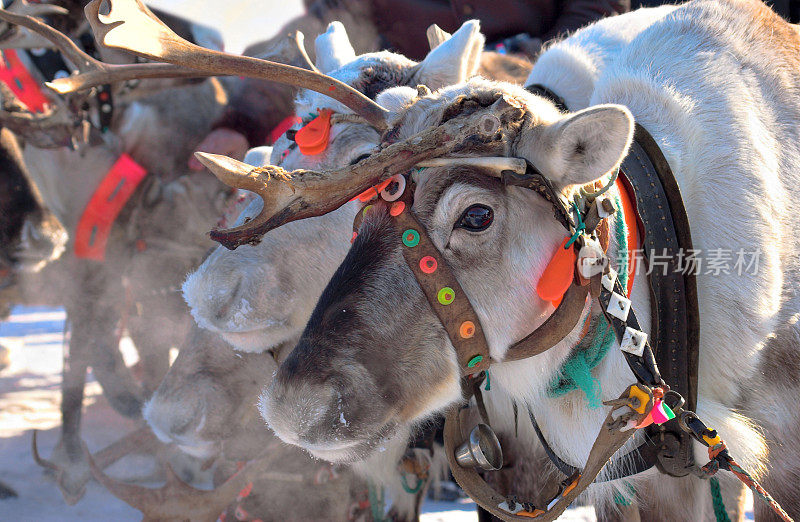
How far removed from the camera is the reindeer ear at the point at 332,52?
2.65m

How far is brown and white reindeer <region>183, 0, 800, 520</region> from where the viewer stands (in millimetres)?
1459

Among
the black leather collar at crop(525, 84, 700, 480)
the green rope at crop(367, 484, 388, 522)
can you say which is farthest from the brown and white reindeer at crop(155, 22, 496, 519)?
the black leather collar at crop(525, 84, 700, 480)

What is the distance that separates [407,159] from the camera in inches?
57.8

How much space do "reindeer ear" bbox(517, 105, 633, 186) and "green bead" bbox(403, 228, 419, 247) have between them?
0.28 meters

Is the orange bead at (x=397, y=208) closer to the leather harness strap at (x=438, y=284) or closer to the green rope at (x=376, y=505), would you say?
the leather harness strap at (x=438, y=284)

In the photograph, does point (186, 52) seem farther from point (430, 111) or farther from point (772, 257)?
point (772, 257)

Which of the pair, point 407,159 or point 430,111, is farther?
point 430,111

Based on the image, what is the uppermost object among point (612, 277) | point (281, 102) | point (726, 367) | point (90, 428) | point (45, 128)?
point (612, 277)

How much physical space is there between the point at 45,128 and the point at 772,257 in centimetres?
339

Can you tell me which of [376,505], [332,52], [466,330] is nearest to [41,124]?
[332,52]

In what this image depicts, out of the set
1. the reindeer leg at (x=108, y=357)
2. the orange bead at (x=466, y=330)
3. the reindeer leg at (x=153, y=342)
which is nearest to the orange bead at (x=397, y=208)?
the orange bead at (x=466, y=330)

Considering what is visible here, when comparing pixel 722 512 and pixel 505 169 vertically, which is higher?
pixel 505 169

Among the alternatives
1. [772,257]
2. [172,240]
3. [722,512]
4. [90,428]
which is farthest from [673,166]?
[90,428]

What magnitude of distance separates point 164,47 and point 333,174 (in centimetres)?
52
